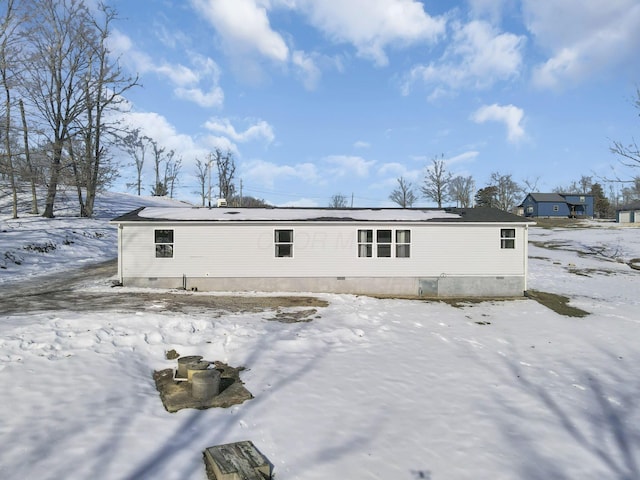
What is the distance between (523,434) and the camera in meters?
6.36

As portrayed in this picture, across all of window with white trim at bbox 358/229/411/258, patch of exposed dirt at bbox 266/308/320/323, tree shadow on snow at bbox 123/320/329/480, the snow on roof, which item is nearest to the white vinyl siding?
window with white trim at bbox 358/229/411/258

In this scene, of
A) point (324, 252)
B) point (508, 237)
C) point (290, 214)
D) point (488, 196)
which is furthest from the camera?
point (488, 196)

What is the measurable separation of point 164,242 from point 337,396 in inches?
480

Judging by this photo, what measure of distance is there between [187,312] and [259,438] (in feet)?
23.4

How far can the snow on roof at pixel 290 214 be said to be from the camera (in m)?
17.1

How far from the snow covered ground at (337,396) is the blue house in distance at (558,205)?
210 feet

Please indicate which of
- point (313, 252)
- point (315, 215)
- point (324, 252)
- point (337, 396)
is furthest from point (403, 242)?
point (337, 396)

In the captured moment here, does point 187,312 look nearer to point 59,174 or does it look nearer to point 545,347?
point 545,347

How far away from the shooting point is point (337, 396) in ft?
23.5

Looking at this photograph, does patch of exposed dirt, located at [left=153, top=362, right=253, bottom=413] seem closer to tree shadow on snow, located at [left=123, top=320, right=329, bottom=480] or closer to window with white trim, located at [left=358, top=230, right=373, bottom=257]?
tree shadow on snow, located at [left=123, top=320, right=329, bottom=480]

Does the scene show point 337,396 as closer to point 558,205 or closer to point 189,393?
point 189,393

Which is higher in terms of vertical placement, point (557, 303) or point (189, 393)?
point (189, 393)

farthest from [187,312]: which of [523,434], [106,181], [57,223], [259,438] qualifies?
[106,181]

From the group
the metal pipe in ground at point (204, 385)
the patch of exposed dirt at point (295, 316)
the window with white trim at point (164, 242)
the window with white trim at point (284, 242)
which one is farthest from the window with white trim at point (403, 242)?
the metal pipe in ground at point (204, 385)
